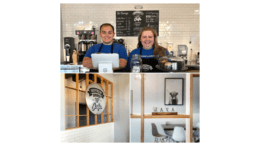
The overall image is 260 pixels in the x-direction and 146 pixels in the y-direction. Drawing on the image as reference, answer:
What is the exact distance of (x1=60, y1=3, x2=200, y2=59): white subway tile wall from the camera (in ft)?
16.0

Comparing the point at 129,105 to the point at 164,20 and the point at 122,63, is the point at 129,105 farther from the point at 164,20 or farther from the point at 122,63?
the point at 164,20

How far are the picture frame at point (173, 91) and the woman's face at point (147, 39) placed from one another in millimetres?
1126

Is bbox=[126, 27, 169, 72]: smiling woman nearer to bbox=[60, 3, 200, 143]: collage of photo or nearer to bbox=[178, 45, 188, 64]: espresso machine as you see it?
bbox=[60, 3, 200, 143]: collage of photo

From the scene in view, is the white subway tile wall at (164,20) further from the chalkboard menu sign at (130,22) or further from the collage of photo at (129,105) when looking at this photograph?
the collage of photo at (129,105)

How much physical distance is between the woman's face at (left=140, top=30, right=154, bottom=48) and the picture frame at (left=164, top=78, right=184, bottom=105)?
1.13m

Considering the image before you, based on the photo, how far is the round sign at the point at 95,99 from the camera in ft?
6.66

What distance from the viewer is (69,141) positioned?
6.64ft

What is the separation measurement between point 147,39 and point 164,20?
6.56 ft

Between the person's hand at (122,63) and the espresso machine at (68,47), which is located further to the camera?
the espresso machine at (68,47)

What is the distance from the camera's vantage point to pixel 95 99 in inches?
80.7

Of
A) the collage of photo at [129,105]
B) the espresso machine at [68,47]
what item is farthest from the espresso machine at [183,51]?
the collage of photo at [129,105]
